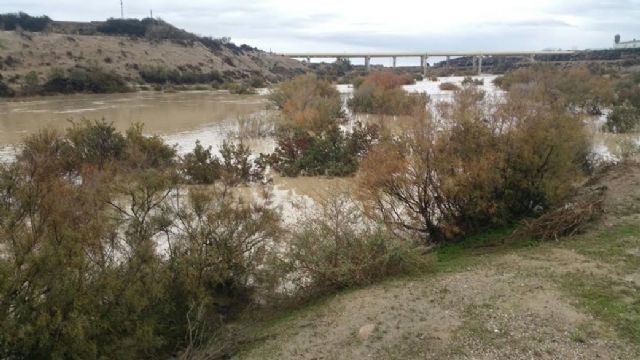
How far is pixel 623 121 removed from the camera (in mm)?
33062

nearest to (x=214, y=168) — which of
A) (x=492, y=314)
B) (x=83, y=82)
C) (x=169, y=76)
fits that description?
(x=492, y=314)

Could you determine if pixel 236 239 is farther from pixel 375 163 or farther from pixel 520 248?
pixel 520 248

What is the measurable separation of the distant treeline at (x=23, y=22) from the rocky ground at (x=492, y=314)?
296 feet

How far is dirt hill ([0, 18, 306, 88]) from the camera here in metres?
68.1

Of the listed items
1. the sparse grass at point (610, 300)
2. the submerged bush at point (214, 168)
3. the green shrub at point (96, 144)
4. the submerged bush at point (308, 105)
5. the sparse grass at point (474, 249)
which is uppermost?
the submerged bush at point (308, 105)

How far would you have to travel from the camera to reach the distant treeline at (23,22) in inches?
3337

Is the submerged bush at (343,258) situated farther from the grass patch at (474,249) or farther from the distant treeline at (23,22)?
the distant treeline at (23,22)

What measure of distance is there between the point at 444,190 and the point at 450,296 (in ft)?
17.3

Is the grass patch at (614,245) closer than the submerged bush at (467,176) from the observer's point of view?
Yes

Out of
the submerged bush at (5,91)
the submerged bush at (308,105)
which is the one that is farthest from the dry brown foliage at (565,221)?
the submerged bush at (5,91)

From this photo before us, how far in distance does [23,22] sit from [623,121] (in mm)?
91560

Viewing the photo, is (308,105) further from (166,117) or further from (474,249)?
(474,249)

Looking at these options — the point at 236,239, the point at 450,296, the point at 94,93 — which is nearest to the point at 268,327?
the point at 236,239

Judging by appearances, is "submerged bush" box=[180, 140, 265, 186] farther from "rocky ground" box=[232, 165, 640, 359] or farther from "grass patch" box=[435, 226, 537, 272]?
"rocky ground" box=[232, 165, 640, 359]
